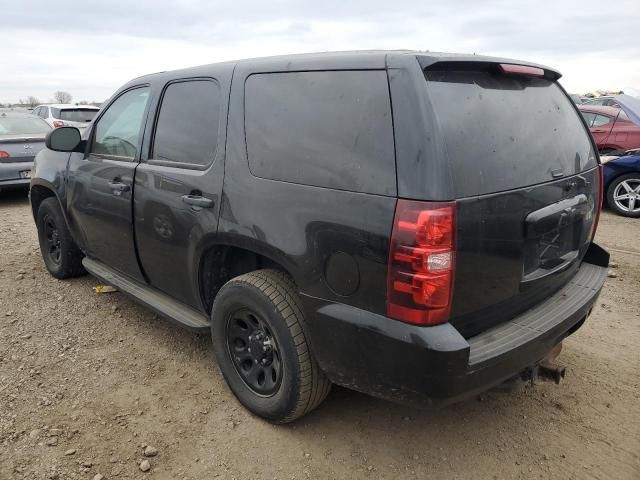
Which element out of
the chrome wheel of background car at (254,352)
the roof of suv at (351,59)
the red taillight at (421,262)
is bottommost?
the chrome wheel of background car at (254,352)

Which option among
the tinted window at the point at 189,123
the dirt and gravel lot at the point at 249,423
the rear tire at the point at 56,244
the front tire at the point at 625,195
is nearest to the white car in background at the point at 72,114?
the rear tire at the point at 56,244

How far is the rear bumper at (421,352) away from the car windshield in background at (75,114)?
42.4 ft

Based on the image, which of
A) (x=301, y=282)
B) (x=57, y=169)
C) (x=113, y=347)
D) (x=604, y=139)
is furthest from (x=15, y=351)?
(x=604, y=139)

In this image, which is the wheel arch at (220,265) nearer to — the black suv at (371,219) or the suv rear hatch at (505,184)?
the black suv at (371,219)

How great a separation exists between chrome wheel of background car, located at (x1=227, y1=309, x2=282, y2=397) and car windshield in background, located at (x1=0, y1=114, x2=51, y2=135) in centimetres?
802

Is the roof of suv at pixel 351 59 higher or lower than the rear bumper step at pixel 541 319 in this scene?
higher

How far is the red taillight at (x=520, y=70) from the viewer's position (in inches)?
85.3

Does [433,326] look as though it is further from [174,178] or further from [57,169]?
[57,169]

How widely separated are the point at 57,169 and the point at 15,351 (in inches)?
60.8

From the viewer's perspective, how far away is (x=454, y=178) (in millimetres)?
1862

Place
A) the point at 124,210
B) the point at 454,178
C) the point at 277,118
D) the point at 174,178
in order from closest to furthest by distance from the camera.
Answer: the point at 454,178 < the point at 277,118 < the point at 174,178 < the point at 124,210

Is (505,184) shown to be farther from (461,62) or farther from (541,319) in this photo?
(541,319)

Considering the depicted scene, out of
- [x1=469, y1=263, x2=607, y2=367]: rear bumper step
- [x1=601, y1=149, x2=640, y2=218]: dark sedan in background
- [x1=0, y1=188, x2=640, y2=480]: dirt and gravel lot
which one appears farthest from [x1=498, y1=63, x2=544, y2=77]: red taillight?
[x1=601, y1=149, x2=640, y2=218]: dark sedan in background

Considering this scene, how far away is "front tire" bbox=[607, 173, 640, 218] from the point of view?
7.25 metres
